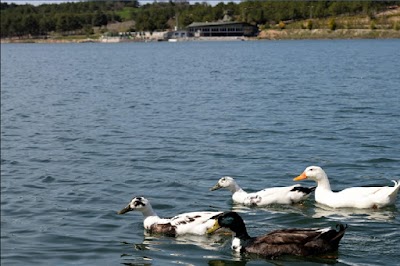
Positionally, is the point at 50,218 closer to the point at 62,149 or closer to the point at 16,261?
the point at 16,261

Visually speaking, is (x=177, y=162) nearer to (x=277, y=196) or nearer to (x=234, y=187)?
(x=234, y=187)

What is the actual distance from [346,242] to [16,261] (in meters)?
5.99

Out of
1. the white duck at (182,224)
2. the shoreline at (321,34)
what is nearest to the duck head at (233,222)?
the white duck at (182,224)

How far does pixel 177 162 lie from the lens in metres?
21.4

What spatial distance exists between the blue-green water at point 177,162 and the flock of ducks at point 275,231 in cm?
21

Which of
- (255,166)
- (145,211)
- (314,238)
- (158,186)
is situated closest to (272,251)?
(314,238)

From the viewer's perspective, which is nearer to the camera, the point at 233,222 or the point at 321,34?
the point at 233,222

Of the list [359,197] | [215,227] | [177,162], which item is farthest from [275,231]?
[177,162]

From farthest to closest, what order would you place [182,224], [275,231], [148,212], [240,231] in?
[148,212], [182,224], [240,231], [275,231]

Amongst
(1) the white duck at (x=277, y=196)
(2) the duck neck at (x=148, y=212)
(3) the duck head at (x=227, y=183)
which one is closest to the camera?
(2) the duck neck at (x=148, y=212)

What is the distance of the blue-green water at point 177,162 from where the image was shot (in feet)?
44.1

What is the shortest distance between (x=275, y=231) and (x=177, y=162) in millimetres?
8962

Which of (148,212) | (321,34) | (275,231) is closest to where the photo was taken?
(275,231)

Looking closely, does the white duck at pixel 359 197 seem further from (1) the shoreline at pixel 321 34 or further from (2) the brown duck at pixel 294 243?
(1) the shoreline at pixel 321 34
